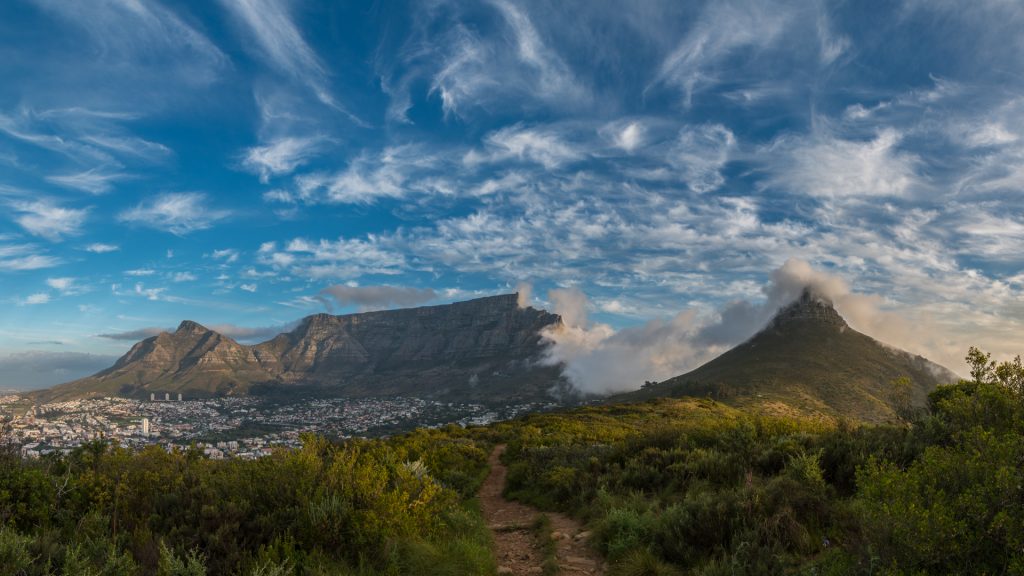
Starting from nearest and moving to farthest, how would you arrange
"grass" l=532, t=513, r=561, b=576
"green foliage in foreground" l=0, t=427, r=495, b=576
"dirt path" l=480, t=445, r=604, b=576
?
"green foliage in foreground" l=0, t=427, r=495, b=576
"grass" l=532, t=513, r=561, b=576
"dirt path" l=480, t=445, r=604, b=576

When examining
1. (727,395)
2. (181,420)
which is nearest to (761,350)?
(727,395)

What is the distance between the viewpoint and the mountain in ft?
257

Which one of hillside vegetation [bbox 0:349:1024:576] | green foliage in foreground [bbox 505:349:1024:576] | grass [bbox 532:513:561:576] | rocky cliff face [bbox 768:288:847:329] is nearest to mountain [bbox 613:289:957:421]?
rocky cliff face [bbox 768:288:847:329]

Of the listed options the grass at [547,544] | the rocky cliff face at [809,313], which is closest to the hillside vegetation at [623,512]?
the grass at [547,544]

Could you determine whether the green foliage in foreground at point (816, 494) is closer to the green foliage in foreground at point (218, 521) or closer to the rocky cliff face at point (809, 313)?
the green foliage in foreground at point (218, 521)

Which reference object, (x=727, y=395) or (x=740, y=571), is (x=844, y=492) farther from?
(x=727, y=395)

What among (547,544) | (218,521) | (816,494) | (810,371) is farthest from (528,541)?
(810,371)

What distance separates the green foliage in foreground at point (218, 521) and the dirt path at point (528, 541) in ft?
2.99

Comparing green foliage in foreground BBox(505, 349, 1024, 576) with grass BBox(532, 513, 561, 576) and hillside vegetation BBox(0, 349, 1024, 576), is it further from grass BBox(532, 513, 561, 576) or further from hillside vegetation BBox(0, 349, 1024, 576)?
grass BBox(532, 513, 561, 576)

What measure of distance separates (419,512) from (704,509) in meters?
5.49

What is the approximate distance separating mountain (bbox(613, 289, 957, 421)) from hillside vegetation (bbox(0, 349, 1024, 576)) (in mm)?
59777

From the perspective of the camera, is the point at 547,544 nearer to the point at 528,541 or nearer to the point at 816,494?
the point at 528,541

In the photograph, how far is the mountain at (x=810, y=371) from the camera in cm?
7844

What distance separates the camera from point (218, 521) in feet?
A: 23.4
